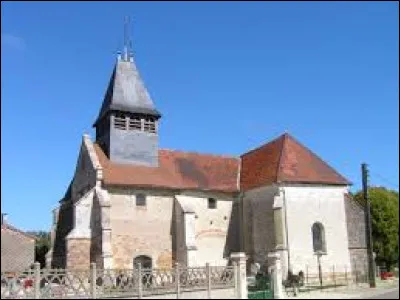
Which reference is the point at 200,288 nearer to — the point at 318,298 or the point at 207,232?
the point at 318,298

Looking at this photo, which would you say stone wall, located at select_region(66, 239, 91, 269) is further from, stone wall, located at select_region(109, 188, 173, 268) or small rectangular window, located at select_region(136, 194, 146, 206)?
small rectangular window, located at select_region(136, 194, 146, 206)

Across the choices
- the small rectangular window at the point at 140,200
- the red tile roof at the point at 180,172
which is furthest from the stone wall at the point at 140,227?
the red tile roof at the point at 180,172

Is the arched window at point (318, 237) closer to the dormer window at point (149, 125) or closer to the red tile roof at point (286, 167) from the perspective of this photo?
the red tile roof at point (286, 167)

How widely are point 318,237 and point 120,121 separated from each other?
14185mm

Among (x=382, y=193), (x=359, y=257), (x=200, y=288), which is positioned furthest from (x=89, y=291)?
(x=382, y=193)

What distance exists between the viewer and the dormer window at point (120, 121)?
3528 centimetres

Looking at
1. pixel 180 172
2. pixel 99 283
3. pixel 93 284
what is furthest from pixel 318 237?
pixel 93 284

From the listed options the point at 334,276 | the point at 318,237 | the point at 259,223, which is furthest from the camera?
the point at 259,223

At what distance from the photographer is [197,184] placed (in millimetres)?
35344

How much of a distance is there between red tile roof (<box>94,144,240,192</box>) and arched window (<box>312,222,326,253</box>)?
6.06 meters

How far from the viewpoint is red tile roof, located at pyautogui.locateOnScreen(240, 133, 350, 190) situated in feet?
109

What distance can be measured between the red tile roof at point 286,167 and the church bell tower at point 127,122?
6516 millimetres

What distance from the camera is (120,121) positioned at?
116ft

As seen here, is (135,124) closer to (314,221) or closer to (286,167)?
(286,167)
